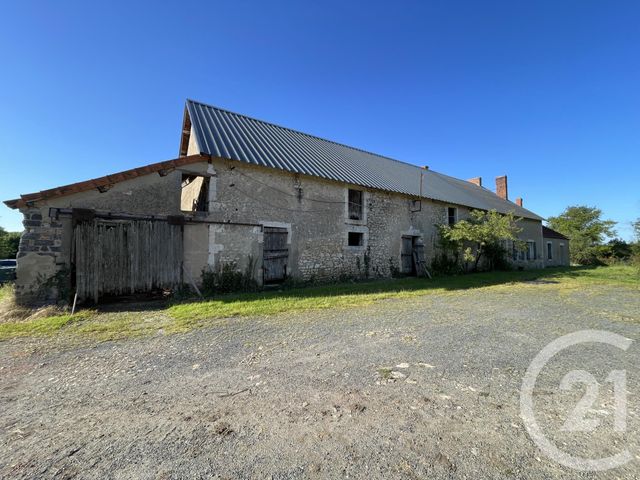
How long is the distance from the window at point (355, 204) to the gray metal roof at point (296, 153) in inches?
22.8

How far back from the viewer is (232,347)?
13.2 ft

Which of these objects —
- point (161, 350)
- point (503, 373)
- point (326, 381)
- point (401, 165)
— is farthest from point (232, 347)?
point (401, 165)

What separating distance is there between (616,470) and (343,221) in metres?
10.1

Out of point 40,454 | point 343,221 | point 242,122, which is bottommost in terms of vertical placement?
point 40,454

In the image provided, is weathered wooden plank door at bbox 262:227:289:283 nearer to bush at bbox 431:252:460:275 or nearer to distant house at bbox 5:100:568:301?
distant house at bbox 5:100:568:301

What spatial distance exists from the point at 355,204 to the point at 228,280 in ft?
20.2

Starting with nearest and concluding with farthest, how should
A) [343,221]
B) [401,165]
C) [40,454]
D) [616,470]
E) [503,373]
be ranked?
[616,470], [40,454], [503,373], [343,221], [401,165]

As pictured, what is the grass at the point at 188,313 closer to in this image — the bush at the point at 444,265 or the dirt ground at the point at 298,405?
the dirt ground at the point at 298,405

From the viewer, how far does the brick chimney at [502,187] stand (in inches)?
1021

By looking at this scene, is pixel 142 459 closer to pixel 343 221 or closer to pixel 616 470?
pixel 616 470

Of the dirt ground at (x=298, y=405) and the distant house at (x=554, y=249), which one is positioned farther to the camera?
the distant house at (x=554, y=249)

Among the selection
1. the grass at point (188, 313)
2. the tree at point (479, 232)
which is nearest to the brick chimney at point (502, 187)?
the tree at point (479, 232)

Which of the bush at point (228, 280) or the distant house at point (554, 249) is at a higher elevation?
the distant house at point (554, 249)

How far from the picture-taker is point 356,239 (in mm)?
12430
